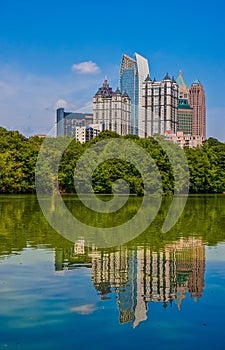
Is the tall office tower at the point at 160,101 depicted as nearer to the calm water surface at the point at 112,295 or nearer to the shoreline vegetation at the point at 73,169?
the shoreline vegetation at the point at 73,169

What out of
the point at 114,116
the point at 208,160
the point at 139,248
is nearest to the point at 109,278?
the point at 139,248

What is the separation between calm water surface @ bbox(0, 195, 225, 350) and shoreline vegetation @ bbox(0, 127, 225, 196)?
3613cm

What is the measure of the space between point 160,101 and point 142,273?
153m

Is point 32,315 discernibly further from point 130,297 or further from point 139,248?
point 139,248

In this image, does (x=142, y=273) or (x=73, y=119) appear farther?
(x=73, y=119)

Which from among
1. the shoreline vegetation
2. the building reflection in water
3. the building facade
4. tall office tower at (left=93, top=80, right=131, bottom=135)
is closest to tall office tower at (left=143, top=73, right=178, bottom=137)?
tall office tower at (left=93, top=80, right=131, bottom=135)

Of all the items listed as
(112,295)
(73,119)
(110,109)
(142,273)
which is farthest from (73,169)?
(73,119)

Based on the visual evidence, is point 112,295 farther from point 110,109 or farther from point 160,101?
point 160,101

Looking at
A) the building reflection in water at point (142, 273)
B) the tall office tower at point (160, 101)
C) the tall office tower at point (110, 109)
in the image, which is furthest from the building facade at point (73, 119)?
the building reflection in water at point (142, 273)

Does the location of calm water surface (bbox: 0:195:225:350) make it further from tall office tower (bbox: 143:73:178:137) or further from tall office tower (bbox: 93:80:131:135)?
tall office tower (bbox: 143:73:178:137)

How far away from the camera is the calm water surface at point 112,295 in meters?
6.77

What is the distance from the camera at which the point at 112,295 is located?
8.82m

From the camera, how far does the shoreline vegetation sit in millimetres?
50531

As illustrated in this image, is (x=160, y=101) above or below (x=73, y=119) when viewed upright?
above
